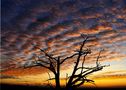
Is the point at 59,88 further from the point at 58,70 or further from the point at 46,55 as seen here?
the point at 46,55

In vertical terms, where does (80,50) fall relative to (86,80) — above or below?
above

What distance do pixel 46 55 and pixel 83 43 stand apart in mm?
2575

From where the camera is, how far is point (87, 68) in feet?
59.3

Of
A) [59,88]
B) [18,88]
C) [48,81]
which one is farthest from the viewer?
[18,88]

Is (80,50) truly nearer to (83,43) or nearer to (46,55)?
(83,43)

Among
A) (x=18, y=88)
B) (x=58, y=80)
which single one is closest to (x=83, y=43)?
(x=58, y=80)

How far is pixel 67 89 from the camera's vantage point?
1769cm

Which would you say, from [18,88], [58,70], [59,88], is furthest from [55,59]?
[18,88]

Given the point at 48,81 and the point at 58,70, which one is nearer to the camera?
the point at 58,70

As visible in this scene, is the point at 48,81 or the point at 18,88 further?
the point at 18,88

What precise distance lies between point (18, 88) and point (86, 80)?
101 ft

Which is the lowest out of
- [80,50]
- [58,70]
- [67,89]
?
[67,89]

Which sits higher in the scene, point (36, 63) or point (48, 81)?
point (36, 63)

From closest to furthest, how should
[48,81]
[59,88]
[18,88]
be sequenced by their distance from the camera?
[59,88] → [48,81] → [18,88]
